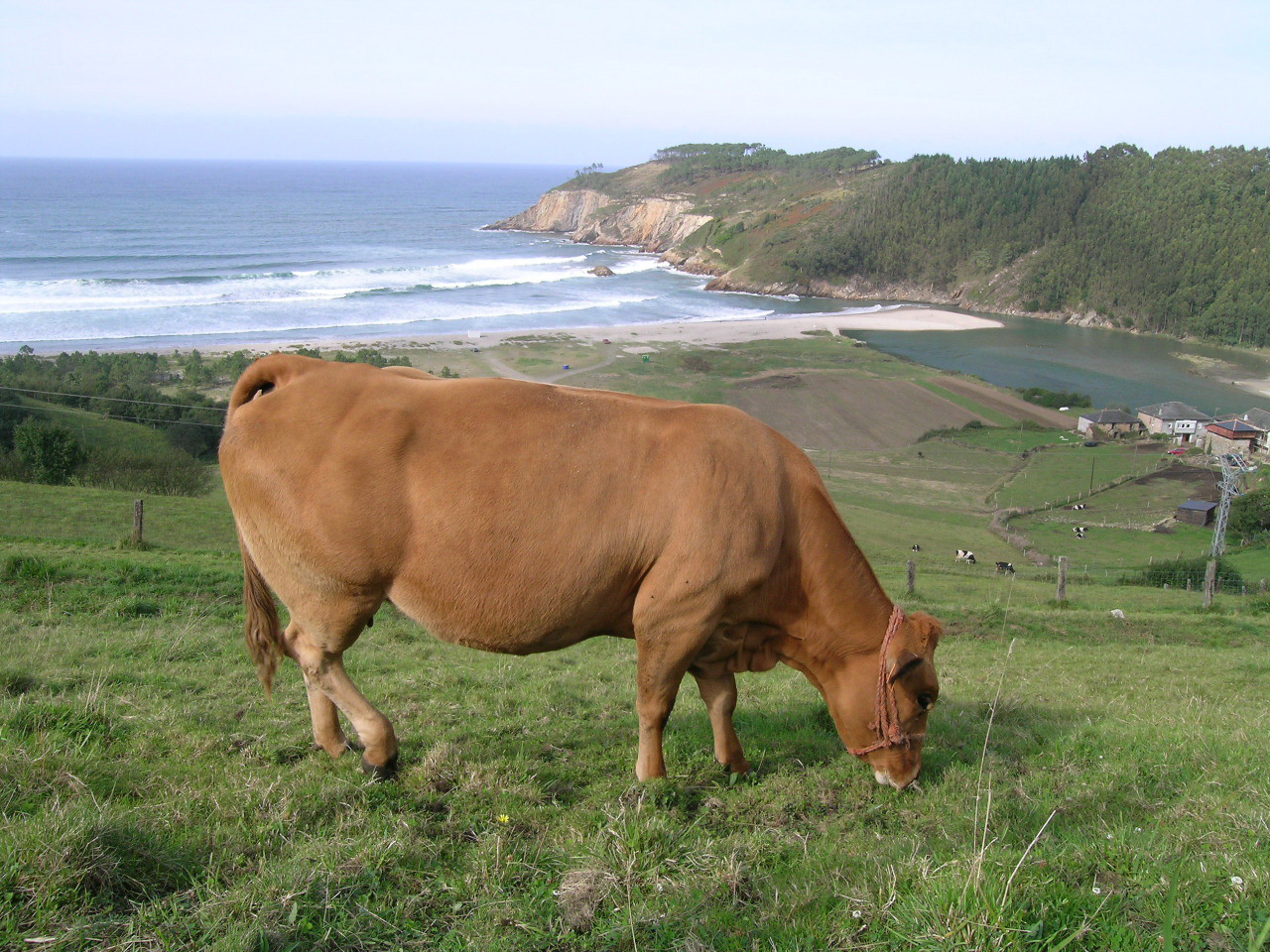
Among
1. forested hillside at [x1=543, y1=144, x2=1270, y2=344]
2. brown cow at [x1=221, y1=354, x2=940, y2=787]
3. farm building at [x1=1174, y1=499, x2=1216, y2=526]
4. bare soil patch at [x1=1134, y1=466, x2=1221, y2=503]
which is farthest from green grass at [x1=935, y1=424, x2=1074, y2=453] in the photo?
brown cow at [x1=221, y1=354, x2=940, y2=787]

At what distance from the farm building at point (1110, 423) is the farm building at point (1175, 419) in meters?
0.76

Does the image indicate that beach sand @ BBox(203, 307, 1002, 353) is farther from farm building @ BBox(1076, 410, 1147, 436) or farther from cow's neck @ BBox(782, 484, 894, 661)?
cow's neck @ BBox(782, 484, 894, 661)

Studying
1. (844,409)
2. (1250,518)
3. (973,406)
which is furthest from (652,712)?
(973,406)

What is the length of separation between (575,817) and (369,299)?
8089 cm

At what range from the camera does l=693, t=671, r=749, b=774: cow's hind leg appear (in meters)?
4.98

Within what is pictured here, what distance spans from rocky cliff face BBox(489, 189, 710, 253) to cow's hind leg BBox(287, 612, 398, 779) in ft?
466

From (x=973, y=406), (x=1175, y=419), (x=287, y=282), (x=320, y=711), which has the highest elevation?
(x=287, y=282)

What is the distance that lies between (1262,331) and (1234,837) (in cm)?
11053

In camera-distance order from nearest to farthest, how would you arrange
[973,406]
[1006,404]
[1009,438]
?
[1009,438] → [973,406] → [1006,404]

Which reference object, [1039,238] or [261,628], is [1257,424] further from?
[1039,238]

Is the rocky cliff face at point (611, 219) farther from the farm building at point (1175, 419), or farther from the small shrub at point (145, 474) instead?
the small shrub at point (145, 474)

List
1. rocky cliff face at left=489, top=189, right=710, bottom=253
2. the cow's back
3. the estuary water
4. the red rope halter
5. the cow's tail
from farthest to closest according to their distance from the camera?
rocky cliff face at left=489, top=189, right=710, bottom=253 → the estuary water → the cow's tail → the red rope halter → the cow's back

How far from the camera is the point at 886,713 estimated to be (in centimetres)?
477

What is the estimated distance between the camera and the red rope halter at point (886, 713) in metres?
4.74
